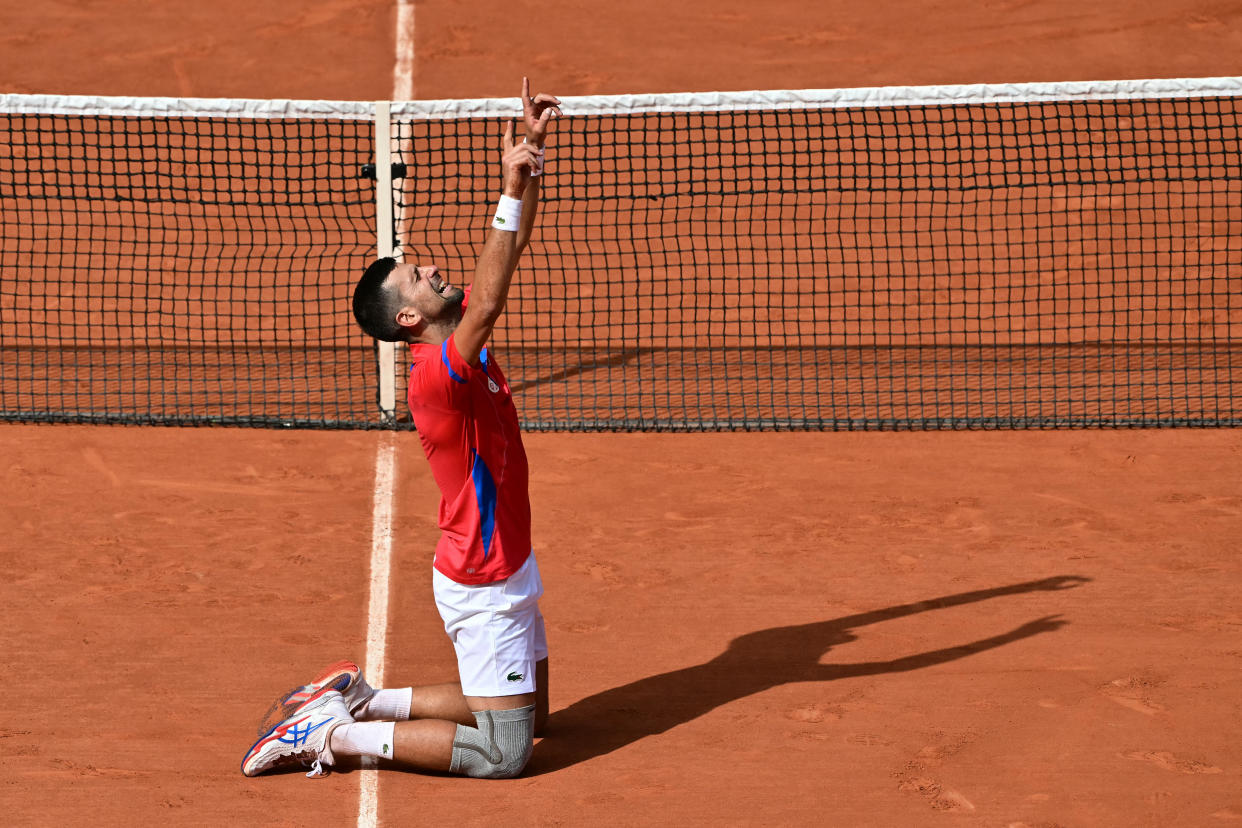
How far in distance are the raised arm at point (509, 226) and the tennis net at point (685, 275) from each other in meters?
4.69

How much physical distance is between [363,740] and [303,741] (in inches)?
9.8

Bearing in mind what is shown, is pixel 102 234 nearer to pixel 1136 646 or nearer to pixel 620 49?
pixel 620 49

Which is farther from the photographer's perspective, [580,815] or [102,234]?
[102,234]

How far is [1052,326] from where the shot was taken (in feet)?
39.8

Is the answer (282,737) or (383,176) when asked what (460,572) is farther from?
(383,176)

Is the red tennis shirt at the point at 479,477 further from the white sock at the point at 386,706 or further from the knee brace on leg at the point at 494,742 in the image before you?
the white sock at the point at 386,706

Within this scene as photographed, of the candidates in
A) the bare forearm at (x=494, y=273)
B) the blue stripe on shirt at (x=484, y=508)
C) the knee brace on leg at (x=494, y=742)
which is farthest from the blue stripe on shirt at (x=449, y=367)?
the knee brace on leg at (x=494, y=742)

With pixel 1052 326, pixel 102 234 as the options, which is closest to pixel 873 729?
pixel 1052 326

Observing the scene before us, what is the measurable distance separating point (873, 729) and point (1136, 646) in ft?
5.23

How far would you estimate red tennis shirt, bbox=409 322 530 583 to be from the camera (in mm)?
5836

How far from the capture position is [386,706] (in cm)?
634

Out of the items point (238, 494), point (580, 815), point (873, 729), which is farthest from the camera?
point (238, 494)

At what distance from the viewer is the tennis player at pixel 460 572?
5.84 meters

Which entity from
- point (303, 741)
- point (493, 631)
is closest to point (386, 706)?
point (303, 741)
